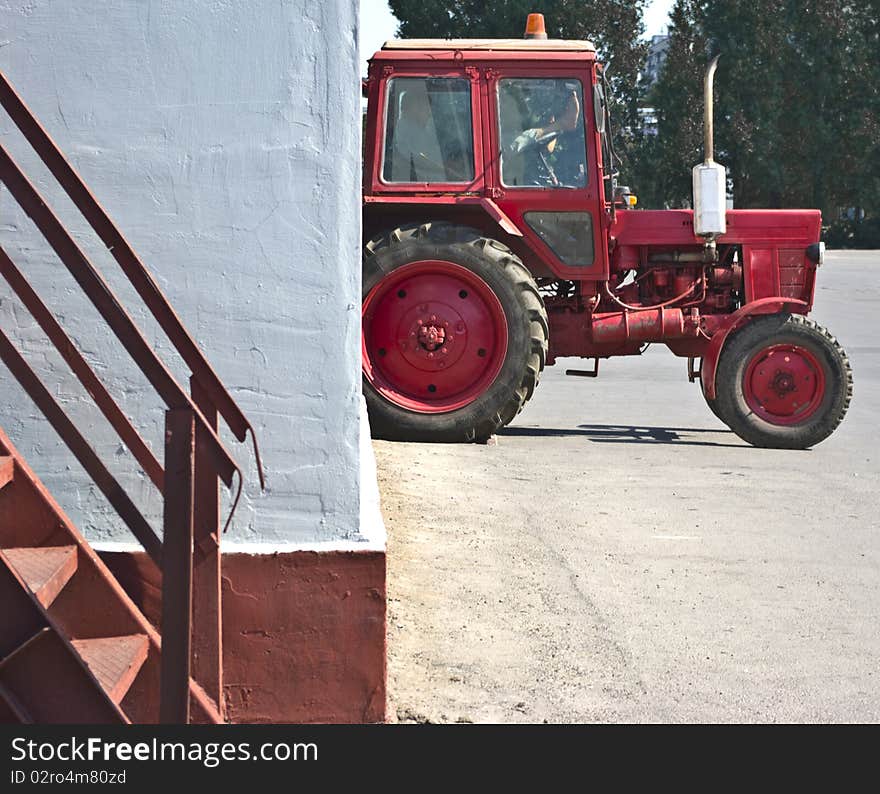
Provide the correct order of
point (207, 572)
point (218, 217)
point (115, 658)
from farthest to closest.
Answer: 1. point (218, 217)
2. point (115, 658)
3. point (207, 572)

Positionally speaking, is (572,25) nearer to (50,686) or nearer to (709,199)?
(709,199)

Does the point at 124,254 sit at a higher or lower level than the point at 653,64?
lower

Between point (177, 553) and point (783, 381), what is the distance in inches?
323

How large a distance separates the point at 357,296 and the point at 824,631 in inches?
93.7

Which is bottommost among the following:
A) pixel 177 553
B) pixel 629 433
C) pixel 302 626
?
pixel 629 433

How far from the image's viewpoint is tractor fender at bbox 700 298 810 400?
10.8 meters

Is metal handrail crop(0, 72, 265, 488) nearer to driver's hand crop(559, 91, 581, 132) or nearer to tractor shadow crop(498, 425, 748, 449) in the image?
driver's hand crop(559, 91, 581, 132)

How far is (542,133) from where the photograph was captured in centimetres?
1072

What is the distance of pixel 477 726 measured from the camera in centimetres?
445

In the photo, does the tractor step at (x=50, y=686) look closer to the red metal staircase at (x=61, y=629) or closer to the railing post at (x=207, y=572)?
the red metal staircase at (x=61, y=629)

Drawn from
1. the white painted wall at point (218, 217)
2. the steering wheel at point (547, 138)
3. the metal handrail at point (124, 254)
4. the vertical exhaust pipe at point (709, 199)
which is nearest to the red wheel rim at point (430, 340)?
the steering wheel at point (547, 138)

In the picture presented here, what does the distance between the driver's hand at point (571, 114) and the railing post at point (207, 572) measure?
7.30 metres

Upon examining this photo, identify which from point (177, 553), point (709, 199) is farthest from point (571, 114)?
point (177, 553)

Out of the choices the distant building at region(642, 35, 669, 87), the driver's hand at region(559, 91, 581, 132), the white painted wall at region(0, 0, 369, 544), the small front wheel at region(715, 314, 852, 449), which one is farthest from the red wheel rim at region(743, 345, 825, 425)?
the distant building at region(642, 35, 669, 87)
